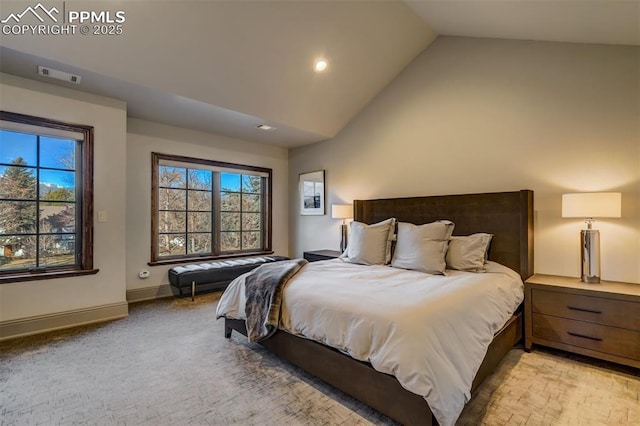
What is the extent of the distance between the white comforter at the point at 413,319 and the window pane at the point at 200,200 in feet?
8.18

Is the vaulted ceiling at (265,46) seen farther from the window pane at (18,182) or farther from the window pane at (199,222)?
the window pane at (199,222)

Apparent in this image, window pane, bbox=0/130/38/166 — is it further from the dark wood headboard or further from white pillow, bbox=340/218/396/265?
the dark wood headboard

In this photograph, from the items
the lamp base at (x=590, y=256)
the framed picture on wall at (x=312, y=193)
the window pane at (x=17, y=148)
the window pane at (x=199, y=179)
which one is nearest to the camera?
the lamp base at (x=590, y=256)

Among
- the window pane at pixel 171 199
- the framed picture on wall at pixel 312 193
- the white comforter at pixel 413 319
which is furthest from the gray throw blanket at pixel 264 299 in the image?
the framed picture on wall at pixel 312 193

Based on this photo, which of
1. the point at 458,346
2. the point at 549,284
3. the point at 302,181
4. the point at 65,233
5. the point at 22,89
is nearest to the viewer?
the point at 458,346

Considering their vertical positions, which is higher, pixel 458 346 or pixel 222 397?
pixel 458 346

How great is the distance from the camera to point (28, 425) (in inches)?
66.7

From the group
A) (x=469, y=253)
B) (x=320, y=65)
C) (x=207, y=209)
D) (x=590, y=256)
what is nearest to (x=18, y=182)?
(x=207, y=209)

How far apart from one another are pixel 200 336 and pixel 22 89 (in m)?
2.91

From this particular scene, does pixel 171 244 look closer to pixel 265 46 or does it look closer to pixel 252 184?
pixel 252 184

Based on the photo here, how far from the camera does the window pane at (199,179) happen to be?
4.79 m

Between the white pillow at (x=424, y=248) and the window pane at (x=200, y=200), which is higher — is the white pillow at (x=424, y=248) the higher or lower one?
the lower one

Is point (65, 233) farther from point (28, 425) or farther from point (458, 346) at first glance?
point (458, 346)

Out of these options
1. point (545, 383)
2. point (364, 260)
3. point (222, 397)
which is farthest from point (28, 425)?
point (545, 383)
